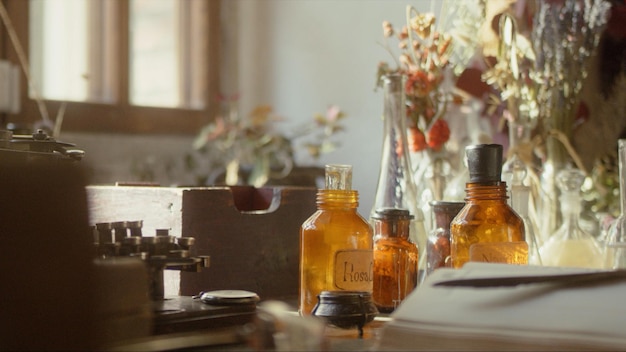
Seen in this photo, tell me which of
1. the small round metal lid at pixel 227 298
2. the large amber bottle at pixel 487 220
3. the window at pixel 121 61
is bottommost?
the small round metal lid at pixel 227 298

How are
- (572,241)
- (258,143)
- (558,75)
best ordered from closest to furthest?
(572,241) → (558,75) → (258,143)

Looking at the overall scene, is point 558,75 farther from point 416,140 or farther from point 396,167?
point 396,167

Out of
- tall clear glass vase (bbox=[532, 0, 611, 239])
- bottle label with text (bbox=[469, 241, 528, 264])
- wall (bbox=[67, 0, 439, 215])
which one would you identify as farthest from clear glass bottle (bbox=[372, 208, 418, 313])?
wall (bbox=[67, 0, 439, 215])

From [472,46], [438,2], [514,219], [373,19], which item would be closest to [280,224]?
[514,219]

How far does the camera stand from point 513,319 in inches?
24.7

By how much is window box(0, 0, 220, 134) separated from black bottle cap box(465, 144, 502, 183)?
2.04m

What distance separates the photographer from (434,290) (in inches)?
27.5

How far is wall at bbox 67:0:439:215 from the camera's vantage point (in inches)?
111

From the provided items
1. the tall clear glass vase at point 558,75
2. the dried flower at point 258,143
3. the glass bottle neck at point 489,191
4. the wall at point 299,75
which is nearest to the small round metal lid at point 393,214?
the glass bottle neck at point 489,191

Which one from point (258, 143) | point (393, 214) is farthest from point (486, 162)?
point (258, 143)

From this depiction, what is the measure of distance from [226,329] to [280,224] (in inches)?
16.1

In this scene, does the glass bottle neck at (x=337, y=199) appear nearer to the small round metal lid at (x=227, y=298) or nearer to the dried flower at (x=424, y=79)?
the small round metal lid at (x=227, y=298)

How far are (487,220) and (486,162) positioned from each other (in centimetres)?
6

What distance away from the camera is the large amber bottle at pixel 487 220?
2.93 feet
